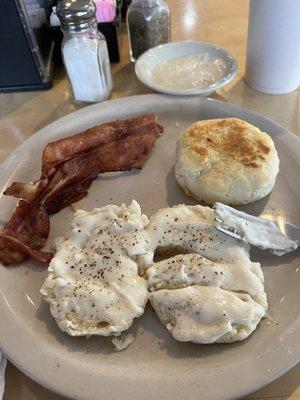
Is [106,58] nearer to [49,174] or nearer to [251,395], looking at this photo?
[49,174]

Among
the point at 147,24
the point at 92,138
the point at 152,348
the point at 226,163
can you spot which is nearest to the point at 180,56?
the point at 147,24

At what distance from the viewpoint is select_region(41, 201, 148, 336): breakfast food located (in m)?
0.81

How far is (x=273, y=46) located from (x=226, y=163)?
53 centimetres

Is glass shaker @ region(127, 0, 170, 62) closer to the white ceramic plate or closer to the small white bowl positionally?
the small white bowl

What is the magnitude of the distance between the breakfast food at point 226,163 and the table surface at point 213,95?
330 mm

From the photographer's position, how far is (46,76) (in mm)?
1568

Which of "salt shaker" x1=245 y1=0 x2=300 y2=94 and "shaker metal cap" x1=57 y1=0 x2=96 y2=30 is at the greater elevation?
"shaker metal cap" x1=57 y1=0 x2=96 y2=30

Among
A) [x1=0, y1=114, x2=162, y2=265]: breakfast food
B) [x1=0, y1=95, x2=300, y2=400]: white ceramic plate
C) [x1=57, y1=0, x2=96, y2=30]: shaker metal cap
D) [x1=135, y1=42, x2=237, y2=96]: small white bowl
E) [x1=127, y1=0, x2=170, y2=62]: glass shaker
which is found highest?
[x1=57, y1=0, x2=96, y2=30]: shaker metal cap

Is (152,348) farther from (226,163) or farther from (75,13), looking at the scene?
(75,13)

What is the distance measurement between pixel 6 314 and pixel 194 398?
439mm

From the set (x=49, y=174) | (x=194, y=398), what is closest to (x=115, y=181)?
(x=49, y=174)

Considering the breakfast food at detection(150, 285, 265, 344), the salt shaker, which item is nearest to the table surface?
the salt shaker

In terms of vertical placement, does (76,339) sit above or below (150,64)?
below

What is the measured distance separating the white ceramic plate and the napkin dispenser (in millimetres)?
627
